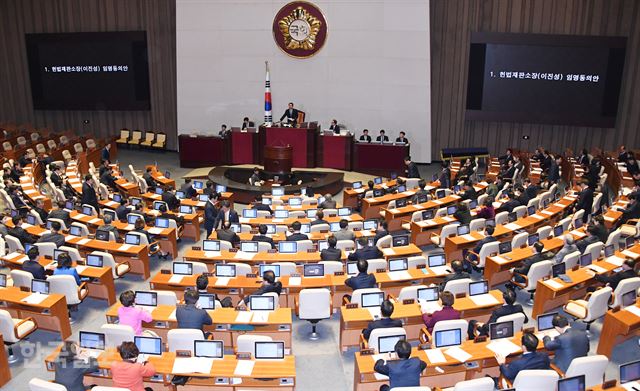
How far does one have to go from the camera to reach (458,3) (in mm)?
23891

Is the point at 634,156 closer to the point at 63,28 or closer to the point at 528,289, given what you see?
the point at 528,289

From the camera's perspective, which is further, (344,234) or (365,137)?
(365,137)

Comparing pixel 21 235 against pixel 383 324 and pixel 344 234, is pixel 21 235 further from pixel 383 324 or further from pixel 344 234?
pixel 383 324

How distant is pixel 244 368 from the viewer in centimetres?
808

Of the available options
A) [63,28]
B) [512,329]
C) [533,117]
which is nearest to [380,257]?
[512,329]

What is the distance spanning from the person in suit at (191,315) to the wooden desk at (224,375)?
0.72 metres

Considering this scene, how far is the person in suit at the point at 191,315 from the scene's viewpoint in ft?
29.7

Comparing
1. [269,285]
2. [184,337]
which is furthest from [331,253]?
[184,337]

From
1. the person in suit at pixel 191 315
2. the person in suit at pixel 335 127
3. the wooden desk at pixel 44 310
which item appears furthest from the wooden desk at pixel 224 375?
the person in suit at pixel 335 127

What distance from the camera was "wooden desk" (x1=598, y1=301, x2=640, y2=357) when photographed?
31.2 feet

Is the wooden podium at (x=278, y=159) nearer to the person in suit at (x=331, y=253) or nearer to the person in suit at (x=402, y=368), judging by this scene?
the person in suit at (x=331, y=253)

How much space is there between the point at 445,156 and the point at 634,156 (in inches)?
275

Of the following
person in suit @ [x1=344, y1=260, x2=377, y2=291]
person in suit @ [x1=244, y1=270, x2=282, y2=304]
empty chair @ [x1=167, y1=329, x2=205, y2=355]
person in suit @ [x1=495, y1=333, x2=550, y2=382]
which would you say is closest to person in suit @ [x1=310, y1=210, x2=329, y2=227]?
person in suit @ [x1=344, y1=260, x2=377, y2=291]

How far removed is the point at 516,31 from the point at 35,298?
66.9ft
